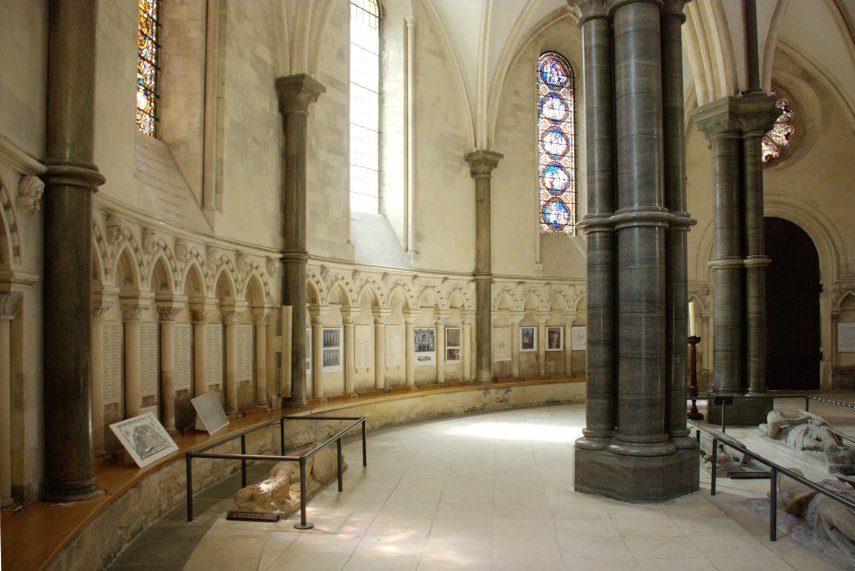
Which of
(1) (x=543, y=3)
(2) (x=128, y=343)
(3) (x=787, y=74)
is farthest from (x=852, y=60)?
(2) (x=128, y=343)

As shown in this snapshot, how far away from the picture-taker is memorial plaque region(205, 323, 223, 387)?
31.8 feet

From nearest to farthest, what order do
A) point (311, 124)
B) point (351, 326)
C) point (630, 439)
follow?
point (630, 439)
point (311, 124)
point (351, 326)

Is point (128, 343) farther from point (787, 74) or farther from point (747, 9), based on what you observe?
point (787, 74)

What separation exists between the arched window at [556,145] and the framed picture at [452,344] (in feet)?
13.2

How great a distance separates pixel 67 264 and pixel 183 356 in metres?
3.60

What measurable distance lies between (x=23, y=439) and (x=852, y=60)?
18.5 meters

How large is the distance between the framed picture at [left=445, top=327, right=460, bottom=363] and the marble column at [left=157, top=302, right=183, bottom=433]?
786cm

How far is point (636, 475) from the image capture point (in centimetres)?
722

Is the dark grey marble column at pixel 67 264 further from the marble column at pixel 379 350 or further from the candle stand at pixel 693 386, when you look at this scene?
the candle stand at pixel 693 386

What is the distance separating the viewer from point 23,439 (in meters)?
5.28

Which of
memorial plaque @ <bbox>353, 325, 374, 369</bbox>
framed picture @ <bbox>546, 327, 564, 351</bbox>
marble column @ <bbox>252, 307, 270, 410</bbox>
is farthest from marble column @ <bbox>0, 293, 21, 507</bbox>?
framed picture @ <bbox>546, 327, 564, 351</bbox>

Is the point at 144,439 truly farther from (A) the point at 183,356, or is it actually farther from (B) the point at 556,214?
(B) the point at 556,214

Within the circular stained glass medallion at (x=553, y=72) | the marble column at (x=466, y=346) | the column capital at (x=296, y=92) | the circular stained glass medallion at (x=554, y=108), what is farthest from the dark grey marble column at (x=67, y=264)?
the circular stained glass medallion at (x=553, y=72)

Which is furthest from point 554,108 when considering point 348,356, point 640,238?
point 640,238
